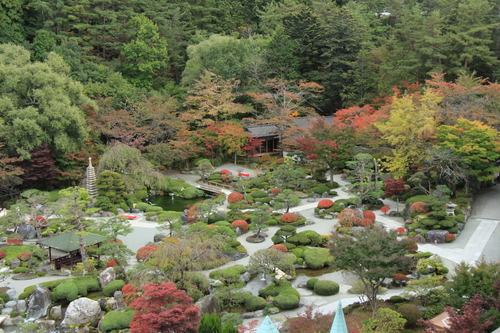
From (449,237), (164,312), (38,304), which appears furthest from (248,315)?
(449,237)

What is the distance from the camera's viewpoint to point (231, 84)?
4066cm

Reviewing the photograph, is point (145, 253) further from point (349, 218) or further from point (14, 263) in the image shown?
point (349, 218)

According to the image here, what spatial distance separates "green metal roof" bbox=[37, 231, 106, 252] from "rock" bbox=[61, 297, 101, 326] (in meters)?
3.51

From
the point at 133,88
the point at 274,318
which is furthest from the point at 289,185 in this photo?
the point at 133,88

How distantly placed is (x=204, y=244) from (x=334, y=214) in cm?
1062

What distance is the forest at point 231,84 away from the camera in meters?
28.9

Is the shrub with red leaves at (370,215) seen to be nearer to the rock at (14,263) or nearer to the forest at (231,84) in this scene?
the forest at (231,84)

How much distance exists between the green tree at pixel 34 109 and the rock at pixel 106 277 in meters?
12.2

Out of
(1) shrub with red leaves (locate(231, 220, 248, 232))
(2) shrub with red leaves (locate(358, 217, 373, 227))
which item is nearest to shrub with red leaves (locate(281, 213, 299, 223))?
(1) shrub with red leaves (locate(231, 220, 248, 232))

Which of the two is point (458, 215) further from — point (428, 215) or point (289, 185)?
point (289, 185)

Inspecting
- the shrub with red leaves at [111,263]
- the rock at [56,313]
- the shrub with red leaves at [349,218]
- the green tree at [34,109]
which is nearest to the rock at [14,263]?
the shrub with red leaves at [111,263]

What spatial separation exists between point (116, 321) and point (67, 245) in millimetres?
5551

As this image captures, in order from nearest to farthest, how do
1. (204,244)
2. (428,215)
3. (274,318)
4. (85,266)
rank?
(274,318) → (204,244) → (85,266) → (428,215)

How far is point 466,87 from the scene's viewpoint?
30.5m
